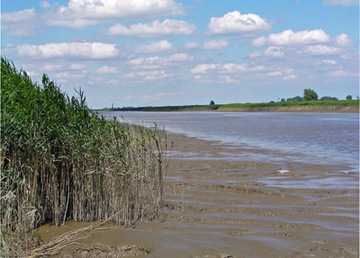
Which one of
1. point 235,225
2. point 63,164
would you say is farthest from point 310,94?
point 63,164

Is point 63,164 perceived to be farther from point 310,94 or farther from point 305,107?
point 310,94

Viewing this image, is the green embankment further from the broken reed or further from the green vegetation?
the broken reed

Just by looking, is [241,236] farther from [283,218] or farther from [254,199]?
[254,199]

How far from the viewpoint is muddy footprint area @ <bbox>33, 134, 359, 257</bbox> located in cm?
740

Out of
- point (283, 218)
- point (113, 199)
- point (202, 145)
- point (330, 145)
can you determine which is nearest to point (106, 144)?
point (113, 199)

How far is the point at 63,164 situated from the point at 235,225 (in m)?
3.26

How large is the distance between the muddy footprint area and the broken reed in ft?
1.25

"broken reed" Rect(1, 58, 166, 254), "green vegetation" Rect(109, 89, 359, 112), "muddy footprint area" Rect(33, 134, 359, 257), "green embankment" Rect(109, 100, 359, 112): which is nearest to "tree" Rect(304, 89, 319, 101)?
"green vegetation" Rect(109, 89, 359, 112)

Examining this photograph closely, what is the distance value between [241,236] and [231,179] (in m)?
5.09

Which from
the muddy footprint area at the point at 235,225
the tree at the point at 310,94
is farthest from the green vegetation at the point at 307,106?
the muddy footprint area at the point at 235,225

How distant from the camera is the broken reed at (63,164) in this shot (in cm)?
796

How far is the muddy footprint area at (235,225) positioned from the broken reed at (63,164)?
1.25ft

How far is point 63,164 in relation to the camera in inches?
334

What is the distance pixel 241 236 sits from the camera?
26.3 ft
